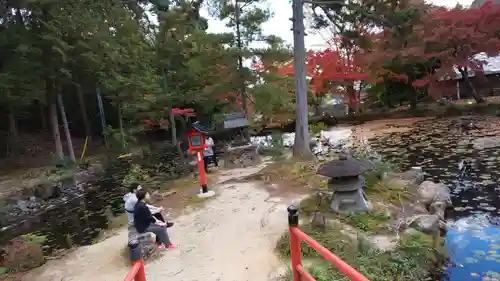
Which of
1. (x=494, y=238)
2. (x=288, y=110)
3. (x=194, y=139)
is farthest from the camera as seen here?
(x=288, y=110)

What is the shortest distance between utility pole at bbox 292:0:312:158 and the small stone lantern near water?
15.7 ft

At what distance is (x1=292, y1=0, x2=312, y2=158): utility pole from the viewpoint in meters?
10.6

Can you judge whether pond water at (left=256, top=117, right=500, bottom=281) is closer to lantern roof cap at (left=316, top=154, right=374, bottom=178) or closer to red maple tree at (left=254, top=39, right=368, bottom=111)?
lantern roof cap at (left=316, top=154, right=374, bottom=178)

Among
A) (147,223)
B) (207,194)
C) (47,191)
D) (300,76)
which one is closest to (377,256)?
(147,223)

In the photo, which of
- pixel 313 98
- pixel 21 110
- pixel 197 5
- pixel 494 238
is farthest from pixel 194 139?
pixel 313 98

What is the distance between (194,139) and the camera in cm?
853

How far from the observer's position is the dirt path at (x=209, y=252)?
483cm

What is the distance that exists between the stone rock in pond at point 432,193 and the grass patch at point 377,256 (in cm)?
237

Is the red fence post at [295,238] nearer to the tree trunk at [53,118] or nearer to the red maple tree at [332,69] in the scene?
the tree trunk at [53,118]

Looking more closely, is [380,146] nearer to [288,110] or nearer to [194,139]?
[288,110]

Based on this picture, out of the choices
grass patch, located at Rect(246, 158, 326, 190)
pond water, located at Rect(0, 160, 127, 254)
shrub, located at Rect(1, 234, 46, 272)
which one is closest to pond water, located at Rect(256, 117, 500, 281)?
grass patch, located at Rect(246, 158, 326, 190)

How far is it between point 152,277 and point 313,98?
71.6 feet

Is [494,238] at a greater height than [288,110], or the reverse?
[288,110]

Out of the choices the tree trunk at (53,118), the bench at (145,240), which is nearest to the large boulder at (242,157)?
the bench at (145,240)
